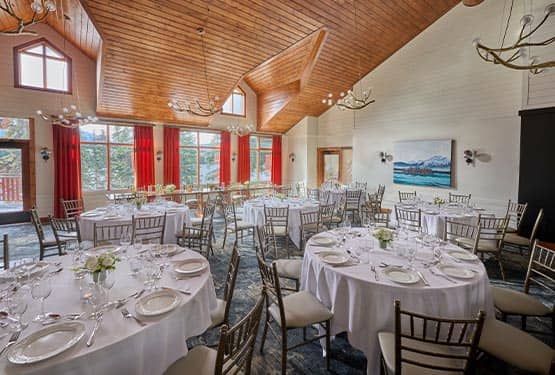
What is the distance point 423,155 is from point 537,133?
264cm

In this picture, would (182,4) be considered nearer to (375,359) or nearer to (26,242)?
(26,242)

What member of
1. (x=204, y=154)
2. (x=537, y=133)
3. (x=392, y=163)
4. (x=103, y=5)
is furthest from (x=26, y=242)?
(x=537, y=133)

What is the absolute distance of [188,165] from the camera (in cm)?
1065

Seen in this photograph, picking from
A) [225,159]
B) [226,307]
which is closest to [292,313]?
[226,307]

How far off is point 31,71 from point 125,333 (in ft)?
31.5

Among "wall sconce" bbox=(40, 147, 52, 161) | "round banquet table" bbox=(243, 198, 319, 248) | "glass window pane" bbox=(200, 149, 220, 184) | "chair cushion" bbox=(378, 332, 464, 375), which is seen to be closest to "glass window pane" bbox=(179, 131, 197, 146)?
"glass window pane" bbox=(200, 149, 220, 184)

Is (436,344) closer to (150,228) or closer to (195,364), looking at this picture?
(195,364)

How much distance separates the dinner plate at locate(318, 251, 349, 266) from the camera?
2471mm

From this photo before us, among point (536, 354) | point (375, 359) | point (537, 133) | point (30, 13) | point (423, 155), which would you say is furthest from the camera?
point (423, 155)

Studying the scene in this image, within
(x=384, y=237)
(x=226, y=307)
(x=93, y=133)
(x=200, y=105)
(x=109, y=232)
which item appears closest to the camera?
(x=226, y=307)

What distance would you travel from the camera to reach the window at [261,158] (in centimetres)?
1239

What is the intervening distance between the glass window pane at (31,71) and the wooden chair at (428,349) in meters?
10.3

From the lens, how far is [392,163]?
9297 millimetres

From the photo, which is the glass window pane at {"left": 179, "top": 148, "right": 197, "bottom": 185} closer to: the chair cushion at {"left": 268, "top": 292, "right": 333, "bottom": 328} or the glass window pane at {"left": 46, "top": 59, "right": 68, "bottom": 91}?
the glass window pane at {"left": 46, "top": 59, "right": 68, "bottom": 91}
